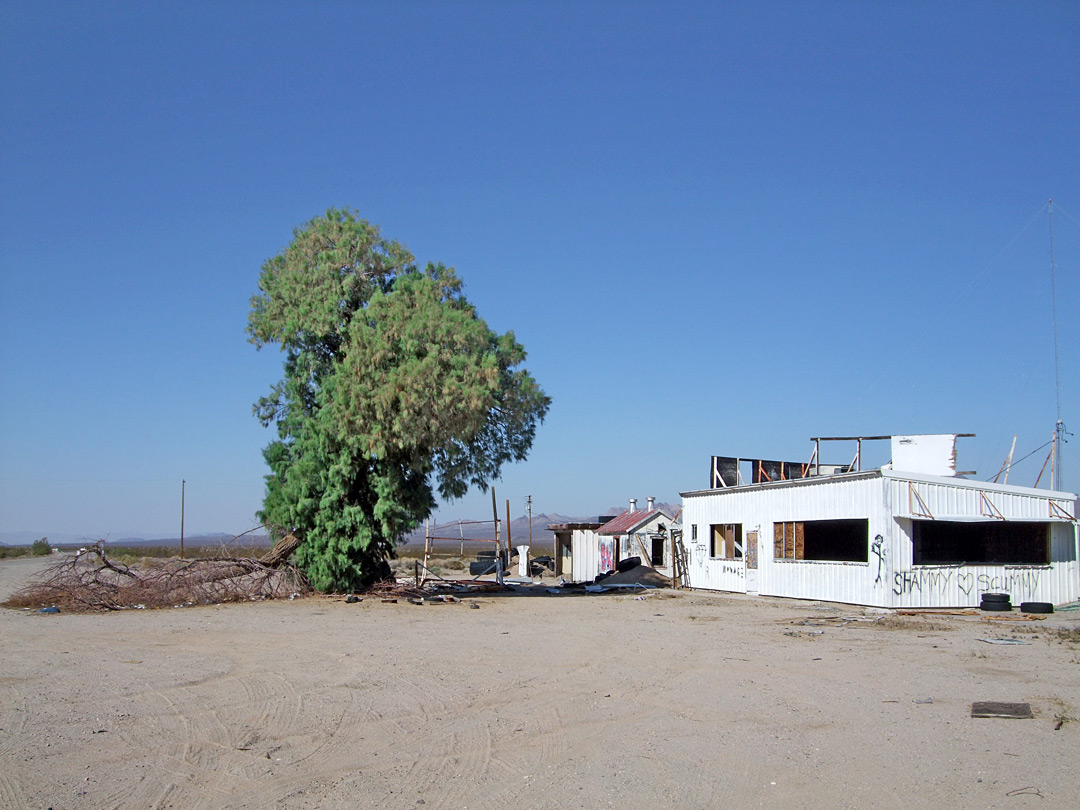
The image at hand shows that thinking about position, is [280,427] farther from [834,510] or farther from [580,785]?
[580,785]

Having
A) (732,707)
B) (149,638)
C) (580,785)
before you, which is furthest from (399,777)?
(149,638)

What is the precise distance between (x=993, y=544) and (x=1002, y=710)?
17335 millimetres

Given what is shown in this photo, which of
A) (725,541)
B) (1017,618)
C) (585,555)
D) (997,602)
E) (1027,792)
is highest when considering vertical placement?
(725,541)

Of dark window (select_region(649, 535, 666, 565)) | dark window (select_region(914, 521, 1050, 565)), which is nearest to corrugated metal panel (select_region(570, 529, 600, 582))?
dark window (select_region(649, 535, 666, 565))

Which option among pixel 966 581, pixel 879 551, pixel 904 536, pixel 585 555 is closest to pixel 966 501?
pixel 966 581

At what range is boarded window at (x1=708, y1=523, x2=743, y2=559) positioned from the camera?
29203 millimetres

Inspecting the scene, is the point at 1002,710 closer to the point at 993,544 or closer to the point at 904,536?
the point at 904,536

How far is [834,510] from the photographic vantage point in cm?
2434

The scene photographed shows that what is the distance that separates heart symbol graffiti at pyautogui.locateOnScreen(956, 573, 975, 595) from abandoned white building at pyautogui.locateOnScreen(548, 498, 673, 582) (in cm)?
1499

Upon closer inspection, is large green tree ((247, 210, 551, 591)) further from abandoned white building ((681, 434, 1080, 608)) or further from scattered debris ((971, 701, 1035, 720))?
scattered debris ((971, 701, 1035, 720))

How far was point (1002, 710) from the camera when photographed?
9.46m

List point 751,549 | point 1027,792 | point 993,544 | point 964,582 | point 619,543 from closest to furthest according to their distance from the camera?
point 1027,792 < point 964,582 < point 993,544 < point 751,549 < point 619,543

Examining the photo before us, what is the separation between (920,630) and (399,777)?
1456 cm

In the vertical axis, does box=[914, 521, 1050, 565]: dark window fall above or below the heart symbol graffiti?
above
